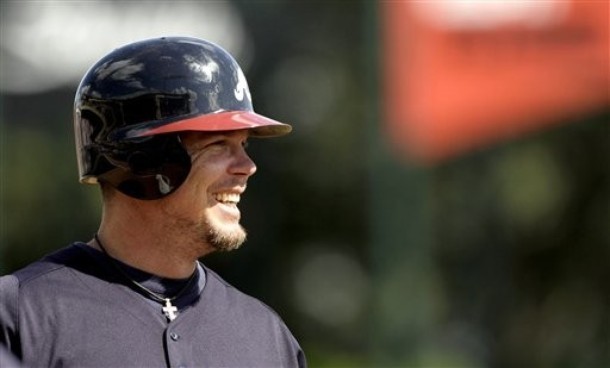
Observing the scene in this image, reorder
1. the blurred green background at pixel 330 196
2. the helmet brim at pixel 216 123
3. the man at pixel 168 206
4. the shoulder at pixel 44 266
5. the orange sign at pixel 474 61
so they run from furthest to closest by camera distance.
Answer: the blurred green background at pixel 330 196 < the orange sign at pixel 474 61 < the helmet brim at pixel 216 123 < the man at pixel 168 206 < the shoulder at pixel 44 266

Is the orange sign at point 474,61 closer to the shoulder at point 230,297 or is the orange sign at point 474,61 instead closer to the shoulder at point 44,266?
the shoulder at point 230,297

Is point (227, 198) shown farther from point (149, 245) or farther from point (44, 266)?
point (44, 266)

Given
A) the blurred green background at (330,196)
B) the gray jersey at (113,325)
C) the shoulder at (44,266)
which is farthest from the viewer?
the blurred green background at (330,196)

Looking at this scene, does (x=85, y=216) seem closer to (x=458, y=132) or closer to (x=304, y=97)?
(x=304, y=97)

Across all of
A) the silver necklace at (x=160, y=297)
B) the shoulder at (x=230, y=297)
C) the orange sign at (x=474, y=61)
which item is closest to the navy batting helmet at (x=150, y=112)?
the silver necklace at (x=160, y=297)

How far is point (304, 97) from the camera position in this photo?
24562 millimetres

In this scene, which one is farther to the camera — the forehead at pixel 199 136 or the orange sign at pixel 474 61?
the orange sign at pixel 474 61

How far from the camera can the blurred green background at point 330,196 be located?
21.6 meters

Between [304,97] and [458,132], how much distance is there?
14398 mm

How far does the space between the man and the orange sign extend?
18.6 ft

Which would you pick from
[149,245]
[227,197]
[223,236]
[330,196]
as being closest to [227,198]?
[227,197]

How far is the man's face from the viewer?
409cm

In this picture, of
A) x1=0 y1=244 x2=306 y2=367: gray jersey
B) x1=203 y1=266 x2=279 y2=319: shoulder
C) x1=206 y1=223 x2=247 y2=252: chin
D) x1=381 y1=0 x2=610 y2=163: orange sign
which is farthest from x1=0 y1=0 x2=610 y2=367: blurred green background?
x1=206 y1=223 x2=247 y2=252: chin

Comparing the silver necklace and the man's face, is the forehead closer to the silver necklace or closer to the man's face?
the man's face
